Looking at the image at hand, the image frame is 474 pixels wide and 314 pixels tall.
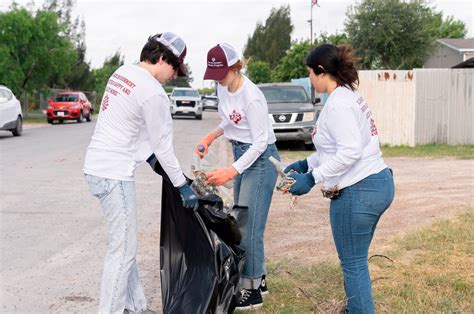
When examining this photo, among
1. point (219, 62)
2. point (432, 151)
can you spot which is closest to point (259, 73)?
point (432, 151)

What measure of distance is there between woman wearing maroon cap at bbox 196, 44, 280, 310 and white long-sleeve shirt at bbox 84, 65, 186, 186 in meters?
0.60

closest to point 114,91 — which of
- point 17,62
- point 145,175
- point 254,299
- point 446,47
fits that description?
point 254,299

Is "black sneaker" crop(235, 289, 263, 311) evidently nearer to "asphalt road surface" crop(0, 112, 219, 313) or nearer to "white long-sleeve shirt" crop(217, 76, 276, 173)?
"asphalt road surface" crop(0, 112, 219, 313)

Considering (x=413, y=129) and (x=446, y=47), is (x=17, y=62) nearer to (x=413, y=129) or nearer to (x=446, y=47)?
(x=413, y=129)

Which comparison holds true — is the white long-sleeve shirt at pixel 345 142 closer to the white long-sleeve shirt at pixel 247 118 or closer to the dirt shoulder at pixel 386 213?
the white long-sleeve shirt at pixel 247 118

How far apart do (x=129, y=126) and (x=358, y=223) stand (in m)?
1.47

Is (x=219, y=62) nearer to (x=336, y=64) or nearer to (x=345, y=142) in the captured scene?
(x=336, y=64)

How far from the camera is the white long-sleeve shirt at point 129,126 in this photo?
147 inches

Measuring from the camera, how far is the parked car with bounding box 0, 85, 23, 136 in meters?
20.3

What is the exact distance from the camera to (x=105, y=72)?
59.3 m

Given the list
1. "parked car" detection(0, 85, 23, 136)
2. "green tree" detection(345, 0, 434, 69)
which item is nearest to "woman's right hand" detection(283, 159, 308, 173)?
"parked car" detection(0, 85, 23, 136)

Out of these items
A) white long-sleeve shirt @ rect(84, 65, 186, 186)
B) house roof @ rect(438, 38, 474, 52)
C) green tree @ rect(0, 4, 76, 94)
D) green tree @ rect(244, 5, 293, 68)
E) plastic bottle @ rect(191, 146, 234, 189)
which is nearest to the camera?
white long-sleeve shirt @ rect(84, 65, 186, 186)

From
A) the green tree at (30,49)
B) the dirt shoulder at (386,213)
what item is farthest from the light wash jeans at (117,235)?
the green tree at (30,49)

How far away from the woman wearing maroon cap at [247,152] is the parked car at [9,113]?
678 inches
